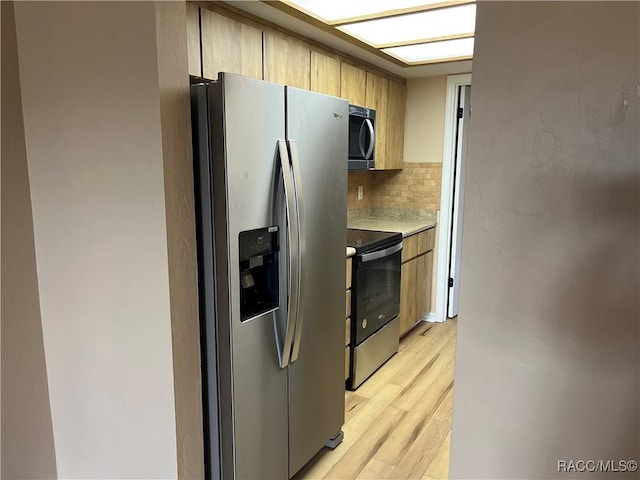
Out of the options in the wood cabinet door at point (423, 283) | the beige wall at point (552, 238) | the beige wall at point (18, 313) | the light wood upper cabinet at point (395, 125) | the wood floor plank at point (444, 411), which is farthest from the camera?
the wood cabinet door at point (423, 283)

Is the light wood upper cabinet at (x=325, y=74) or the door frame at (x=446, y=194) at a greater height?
the light wood upper cabinet at (x=325, y=74)

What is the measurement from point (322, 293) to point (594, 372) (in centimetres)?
132

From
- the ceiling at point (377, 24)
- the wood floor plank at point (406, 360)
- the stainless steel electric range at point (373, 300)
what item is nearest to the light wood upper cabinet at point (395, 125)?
the ceiling at point (377, 24)

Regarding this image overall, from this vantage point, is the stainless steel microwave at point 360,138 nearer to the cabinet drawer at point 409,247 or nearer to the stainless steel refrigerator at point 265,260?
the cabinet drawer at point 409,247

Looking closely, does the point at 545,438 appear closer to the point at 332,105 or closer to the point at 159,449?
the point at 159,449

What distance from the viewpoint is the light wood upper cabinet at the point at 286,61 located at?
2273 mm

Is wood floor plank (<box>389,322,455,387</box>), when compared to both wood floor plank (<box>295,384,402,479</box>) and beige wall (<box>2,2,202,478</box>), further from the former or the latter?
beige wall (<box>2,2,202,478</box>)

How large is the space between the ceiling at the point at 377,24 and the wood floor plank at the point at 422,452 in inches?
83.1

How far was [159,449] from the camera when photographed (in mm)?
1452

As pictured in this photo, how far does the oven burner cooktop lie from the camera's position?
281cm

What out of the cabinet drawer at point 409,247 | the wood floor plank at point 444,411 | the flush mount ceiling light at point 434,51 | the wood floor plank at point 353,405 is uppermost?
the flush mount ceiling light at point 434,51

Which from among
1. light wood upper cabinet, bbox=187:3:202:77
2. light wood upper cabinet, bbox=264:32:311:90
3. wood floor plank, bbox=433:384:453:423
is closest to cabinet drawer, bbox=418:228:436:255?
wood floor plank, bbox=433:384:453:423

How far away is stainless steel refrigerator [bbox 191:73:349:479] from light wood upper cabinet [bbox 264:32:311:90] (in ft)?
1.81

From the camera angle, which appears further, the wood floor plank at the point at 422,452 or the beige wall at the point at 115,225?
the wood floor plank at the point at 422,452
